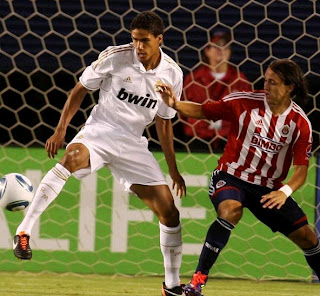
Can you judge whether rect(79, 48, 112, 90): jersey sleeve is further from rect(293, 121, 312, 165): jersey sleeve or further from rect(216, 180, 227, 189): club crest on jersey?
rect(293, 121, 312, 165): jersey sleeve

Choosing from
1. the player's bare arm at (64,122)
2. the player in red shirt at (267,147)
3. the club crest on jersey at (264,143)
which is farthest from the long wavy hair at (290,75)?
the player's bare arm at (64,122)

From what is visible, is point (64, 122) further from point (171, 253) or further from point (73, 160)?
point (171, 253)

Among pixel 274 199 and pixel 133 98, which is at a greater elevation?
pixel 274 199

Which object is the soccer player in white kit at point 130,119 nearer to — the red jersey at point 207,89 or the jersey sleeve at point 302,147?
the jersey sleeve at point 302,147

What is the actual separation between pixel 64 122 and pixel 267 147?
1192 millimetres

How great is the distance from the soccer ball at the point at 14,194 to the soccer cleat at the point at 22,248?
247 millimetres

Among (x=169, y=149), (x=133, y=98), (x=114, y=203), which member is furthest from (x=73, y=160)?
(x=114, y=203)

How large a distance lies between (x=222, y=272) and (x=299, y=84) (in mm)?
2140

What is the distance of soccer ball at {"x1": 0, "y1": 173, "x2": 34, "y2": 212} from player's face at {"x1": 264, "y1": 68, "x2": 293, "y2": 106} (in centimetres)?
152

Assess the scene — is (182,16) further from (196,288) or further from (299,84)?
(196,288)

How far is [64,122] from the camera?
20.4ft

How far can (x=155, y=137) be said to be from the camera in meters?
8.38

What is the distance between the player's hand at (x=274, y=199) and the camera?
5.77 metres

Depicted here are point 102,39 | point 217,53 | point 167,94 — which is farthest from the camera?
point 102,39
